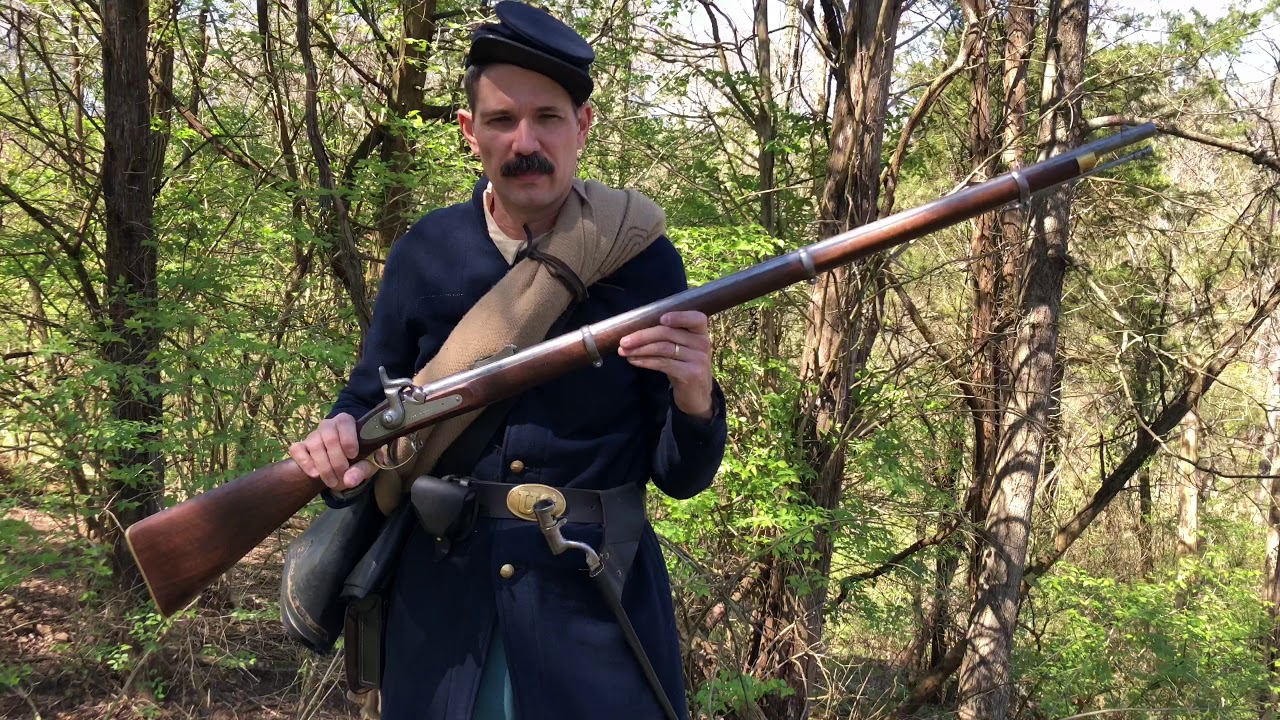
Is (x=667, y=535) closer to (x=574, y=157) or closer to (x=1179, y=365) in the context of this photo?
(x=574, y=157)

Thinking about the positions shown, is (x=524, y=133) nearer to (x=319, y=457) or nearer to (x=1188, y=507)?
(x=319, y=457)

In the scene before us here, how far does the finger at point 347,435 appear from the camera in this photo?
76.6 inches

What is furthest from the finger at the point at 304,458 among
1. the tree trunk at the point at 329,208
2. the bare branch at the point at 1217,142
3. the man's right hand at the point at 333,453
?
the bare branch at the point at 1217,142

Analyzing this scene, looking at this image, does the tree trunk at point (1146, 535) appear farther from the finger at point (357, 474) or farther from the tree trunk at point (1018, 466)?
the finger at point (357, 474)

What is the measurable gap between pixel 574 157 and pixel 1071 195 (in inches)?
319

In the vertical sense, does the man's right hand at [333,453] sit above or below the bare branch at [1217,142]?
below

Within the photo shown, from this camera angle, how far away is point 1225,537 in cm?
1554

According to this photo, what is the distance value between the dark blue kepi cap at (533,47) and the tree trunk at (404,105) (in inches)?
206

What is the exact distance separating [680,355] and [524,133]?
1.85 ft

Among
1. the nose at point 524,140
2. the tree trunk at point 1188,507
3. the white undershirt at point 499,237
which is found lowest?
the tree trunk at point 1188,507

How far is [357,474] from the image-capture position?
6.49ft

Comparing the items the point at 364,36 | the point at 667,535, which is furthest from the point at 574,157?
the point at 364,36

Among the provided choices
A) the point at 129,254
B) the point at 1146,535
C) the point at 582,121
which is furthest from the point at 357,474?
the point at 1146,535

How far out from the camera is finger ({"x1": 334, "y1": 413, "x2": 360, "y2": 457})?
1.95 meters
